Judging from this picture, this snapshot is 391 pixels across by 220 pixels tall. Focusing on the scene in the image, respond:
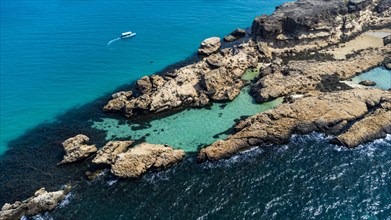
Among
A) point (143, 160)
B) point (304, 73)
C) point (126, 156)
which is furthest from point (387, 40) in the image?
point (126, 156)

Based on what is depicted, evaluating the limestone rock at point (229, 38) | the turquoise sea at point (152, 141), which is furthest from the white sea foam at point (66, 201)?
the limestone rock at point (229, 38)

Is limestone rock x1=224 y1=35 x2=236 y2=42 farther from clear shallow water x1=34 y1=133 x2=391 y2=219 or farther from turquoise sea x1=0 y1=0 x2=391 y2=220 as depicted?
clear shallow water x1=34 y1=133 x2=391 y2=219

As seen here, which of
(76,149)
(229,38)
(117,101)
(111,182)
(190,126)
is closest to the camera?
(111,182)

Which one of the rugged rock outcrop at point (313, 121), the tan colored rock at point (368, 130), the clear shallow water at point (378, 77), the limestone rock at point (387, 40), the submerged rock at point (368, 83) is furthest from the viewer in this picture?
the limestone rock at point (387, 40)

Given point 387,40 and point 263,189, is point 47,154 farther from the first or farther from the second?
point 387,40

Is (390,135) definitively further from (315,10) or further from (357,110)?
(315,10)

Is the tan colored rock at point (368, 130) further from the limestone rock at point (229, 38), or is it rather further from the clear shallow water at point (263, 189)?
the limestone rock at point (229, 38)
